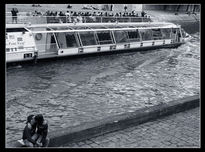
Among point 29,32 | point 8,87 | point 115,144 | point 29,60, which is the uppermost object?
point 29,32

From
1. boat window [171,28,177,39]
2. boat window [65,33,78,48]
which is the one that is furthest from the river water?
boat window [171,28,177,39]

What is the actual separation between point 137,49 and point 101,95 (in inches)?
567

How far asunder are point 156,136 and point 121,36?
1853cm

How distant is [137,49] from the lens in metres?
30.8

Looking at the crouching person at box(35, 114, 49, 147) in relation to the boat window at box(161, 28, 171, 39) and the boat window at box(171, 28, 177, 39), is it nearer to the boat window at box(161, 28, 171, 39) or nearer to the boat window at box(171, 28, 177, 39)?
the boat window at box(161, 28, 171, 39)

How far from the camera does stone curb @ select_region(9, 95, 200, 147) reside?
10.5 m

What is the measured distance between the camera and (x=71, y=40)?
25500mm

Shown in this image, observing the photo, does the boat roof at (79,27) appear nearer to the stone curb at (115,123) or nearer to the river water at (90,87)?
the river water at (90,87)

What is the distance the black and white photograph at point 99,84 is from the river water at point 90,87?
5cm

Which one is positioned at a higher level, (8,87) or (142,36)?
(142,36)

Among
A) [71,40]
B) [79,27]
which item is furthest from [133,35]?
[71,40]

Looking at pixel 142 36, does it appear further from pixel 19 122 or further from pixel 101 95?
pixel 19 122
